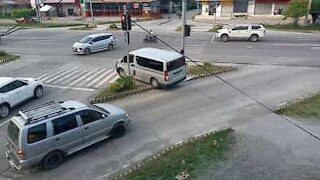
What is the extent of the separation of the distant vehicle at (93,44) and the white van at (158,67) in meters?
9.87

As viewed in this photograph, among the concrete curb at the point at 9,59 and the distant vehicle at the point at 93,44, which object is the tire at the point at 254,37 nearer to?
the distant vehicle at the point at 93,44

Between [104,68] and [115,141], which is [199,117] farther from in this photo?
[104,68]

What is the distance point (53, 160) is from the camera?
9.75 metres

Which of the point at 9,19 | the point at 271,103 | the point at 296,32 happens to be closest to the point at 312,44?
the point at 296,32

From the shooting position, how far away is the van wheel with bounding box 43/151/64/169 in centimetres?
957

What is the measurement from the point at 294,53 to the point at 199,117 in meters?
15.1

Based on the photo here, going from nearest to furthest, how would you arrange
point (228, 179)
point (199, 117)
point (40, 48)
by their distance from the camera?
point (228, 179)
point (199, 117)
point (40, 48)

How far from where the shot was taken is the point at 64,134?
32.3ft

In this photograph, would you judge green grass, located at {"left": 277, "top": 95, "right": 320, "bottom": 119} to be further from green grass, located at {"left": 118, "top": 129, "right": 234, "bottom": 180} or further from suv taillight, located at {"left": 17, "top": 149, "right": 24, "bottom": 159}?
suv taillight, located at {"left": 17, "top": 149, "right": 24, "bottom": 159}

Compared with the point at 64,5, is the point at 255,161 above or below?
below

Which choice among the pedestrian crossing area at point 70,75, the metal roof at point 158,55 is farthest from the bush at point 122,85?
the pedestrian crossing area at point 70,75

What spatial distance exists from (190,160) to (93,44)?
19450mm

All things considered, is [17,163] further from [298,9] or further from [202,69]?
[298,9]

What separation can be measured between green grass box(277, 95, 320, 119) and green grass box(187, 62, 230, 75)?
21.3 ft
